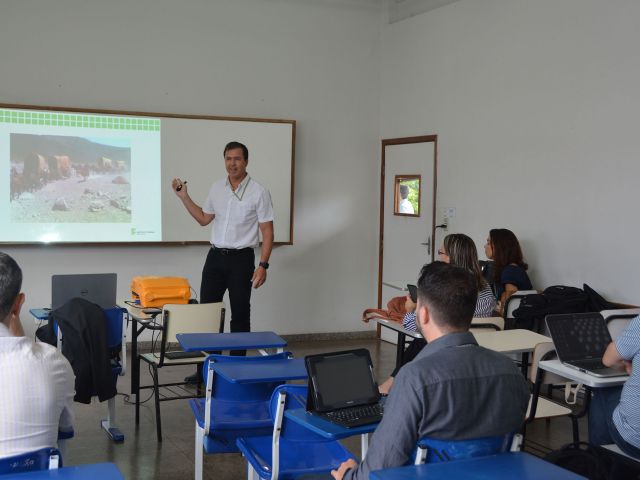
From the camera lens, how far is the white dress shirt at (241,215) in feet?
19.7

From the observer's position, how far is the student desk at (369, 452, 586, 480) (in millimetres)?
1938

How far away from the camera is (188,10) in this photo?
23.7 feet

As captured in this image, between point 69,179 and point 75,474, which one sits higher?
point 69,179

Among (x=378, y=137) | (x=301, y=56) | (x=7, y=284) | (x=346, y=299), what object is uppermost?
(x=301, y=56)

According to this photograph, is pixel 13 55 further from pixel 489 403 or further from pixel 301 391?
pixel 489 403

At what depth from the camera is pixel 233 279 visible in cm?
594

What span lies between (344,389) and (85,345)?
2008 mm

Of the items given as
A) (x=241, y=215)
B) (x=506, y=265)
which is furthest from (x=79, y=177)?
(x=506, y=265)

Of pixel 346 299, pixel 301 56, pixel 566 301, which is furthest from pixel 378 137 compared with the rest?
pixel 566 301

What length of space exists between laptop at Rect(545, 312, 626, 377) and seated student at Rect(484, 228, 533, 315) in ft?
6.99

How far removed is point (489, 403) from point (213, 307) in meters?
2.84

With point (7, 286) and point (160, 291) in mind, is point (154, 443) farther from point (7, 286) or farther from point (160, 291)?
point (7, 286)

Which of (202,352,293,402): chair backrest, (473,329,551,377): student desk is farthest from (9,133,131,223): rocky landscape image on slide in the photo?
(473,329,551,377): student desk

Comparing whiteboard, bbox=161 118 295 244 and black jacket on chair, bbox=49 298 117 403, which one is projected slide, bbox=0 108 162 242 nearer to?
whiteboard, bbox=161 118 295 244
